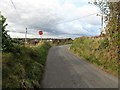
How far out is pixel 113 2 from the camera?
27.8m

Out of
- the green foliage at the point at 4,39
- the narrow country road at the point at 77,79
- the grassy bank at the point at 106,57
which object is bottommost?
the narrow country road at the point at 77,79

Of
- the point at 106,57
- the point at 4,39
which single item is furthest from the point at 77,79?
the point at 106,57

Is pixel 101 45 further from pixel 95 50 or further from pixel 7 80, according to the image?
pixel 7 80

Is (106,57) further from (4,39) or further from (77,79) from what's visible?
(4,39)

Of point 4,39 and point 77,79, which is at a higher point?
point 4,39

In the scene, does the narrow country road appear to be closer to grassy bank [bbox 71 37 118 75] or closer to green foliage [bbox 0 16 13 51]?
grassy bank [bbox 71 37 118 75]

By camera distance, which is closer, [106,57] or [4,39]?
[4,39]

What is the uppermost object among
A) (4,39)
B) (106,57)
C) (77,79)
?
(4,39)

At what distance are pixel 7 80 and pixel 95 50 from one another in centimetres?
2100

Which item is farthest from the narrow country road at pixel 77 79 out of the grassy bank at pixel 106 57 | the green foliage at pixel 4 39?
the green foliage at pixel 4 39

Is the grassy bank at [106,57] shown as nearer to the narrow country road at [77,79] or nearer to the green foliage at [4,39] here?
the narrow country road at [77,79]

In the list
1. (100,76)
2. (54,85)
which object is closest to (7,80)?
(54,85)

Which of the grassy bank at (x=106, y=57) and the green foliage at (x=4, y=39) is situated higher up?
the green foliage at (x=4, y=39)

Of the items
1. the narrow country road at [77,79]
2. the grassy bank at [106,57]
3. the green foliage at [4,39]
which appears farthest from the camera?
the grassy bank at [106,57]
